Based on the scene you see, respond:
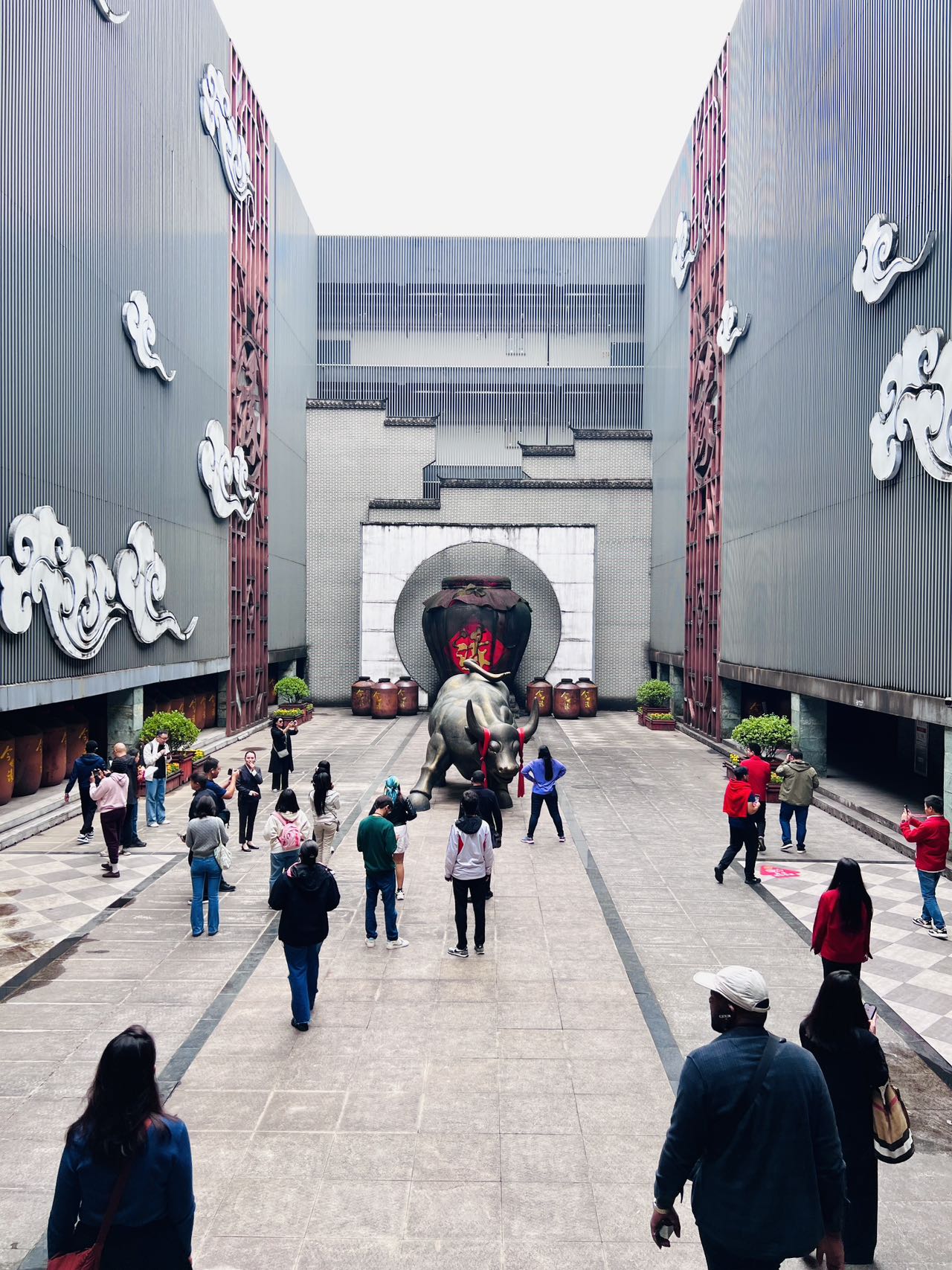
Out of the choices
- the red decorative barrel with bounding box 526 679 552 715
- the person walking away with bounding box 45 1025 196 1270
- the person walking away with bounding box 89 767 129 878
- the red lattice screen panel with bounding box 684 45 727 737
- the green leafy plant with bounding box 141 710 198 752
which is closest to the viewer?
the person walking away with bounding box 45 1025 196 1270

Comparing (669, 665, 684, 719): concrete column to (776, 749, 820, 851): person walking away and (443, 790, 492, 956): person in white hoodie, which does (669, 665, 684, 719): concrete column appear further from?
(443, 790, 492, 956): person in white hoodie

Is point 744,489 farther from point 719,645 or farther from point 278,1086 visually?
point 278,1086

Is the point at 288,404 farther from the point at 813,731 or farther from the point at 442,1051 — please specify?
the point at 442,1051

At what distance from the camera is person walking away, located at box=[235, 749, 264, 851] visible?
13086mm

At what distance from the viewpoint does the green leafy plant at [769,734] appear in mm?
18391

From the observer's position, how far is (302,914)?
7258 mm

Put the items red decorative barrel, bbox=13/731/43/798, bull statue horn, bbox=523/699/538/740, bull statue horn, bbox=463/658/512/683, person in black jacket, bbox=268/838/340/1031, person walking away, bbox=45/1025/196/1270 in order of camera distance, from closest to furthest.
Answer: person walking away, bbox=45/1025/196/1270 → person in black jacket, bbox=268/838/340/1031 → bull statue horn, bbox=523/699/538/740 → red decorative barrel, bbox=13/731/43/798 → bull statue horn, bbox=463/658/512/683

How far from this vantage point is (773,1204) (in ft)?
11.2

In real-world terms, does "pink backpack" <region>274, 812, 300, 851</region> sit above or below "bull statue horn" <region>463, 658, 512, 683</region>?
below

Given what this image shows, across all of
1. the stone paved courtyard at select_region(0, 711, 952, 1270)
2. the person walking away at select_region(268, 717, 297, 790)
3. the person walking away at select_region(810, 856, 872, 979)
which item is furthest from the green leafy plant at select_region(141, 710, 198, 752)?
the person walking away at select_region(810, 856, 872, 979)

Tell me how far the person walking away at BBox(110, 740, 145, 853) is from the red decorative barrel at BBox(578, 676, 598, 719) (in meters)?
22.1

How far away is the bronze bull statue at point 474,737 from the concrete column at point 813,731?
6195 millimetres

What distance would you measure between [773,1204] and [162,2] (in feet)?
80.7

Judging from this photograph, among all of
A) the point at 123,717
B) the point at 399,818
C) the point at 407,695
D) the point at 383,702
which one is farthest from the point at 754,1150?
the point at 407,695
